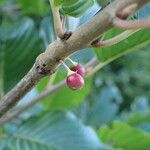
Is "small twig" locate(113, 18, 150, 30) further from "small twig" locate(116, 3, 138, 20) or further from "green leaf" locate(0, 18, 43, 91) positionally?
"green leaf" locate(0, 18, 43, 91)

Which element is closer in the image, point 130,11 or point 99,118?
point 130,11

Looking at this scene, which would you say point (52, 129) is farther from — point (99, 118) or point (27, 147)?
point (99, 118)

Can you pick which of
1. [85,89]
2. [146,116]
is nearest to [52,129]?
[85,89]

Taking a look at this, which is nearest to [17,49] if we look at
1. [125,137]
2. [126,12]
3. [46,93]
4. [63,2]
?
[46,93]

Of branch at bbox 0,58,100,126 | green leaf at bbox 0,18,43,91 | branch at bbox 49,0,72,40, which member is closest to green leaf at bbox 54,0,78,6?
branch at bbox 49,0,72,40

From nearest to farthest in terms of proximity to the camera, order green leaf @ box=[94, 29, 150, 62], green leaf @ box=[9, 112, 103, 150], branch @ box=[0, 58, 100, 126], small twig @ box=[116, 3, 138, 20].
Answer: small twig @ box=[116, 3, 138, 20] → green leaf @ box=[94, 29, 150, 62] → branch @ box=[0, 58, 100, 126] → green leaf @ box=[9, 112, 103, 150]
